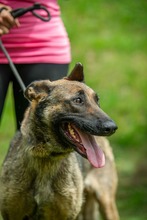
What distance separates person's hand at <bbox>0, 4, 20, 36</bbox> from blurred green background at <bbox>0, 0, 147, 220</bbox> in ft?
10.1

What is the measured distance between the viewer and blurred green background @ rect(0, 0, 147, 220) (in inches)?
402

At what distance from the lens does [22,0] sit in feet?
20.9

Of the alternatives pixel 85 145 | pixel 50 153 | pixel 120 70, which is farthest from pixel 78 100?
pixel 120 70

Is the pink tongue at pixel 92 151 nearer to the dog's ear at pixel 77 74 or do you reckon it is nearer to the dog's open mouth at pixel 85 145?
the dog's open mouth at pixel 85 145

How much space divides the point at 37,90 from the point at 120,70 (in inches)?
286

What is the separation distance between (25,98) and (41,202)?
869mm

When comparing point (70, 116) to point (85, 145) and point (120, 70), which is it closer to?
point (85, 145)

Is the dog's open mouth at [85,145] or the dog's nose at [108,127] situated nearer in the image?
the dog's nose at [108,127]

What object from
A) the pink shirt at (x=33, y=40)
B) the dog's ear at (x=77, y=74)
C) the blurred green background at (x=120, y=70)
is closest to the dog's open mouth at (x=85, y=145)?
the dog's ear at (x=77, y=74)

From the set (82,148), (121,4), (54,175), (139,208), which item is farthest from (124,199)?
(121,4)

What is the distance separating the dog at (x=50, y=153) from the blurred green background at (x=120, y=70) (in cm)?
259

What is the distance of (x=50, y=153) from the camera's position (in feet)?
19.3

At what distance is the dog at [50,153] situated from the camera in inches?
220

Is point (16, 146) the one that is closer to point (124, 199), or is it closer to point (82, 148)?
point (82, 148)
